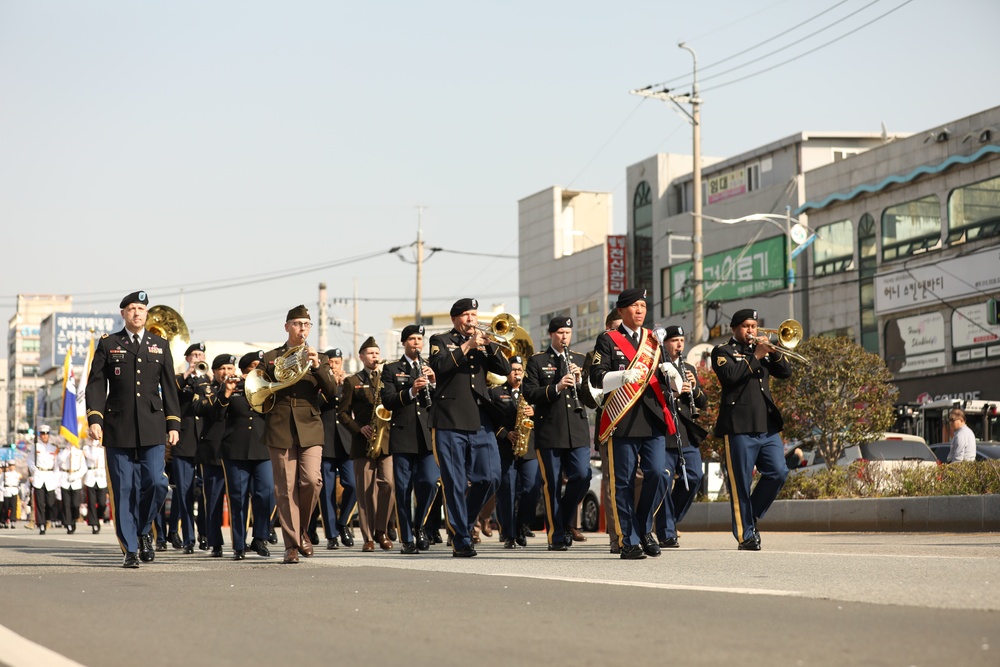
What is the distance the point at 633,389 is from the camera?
39.0 feet

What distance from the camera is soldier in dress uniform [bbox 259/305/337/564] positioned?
12625 mm

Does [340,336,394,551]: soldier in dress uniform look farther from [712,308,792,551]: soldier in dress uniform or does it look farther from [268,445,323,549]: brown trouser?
[712,308,792,551]: soldier in dress uniform

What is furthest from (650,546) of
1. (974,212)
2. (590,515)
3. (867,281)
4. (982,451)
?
(867,281)

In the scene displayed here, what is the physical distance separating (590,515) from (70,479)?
1124 cm

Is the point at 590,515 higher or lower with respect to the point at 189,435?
lower

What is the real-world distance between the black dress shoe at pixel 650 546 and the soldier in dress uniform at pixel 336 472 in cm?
521

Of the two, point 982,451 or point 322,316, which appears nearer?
point 982,451

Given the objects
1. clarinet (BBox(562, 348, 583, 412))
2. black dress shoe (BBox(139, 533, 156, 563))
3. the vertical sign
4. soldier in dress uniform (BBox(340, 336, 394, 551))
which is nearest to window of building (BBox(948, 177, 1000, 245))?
the vertical sign

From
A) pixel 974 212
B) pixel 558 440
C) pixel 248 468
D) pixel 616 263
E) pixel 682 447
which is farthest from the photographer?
pixel 616 263

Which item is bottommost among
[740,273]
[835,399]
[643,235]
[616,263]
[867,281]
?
[835,399]

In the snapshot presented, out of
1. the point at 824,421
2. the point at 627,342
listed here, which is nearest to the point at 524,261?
the point at 824,421

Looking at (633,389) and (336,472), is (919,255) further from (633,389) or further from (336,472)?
(633,389)

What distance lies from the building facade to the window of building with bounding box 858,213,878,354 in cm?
3

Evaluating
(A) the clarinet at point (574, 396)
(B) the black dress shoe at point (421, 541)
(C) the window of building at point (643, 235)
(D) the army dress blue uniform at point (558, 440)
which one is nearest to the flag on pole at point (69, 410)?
(B) the black dress shoe at point (421, 541)
